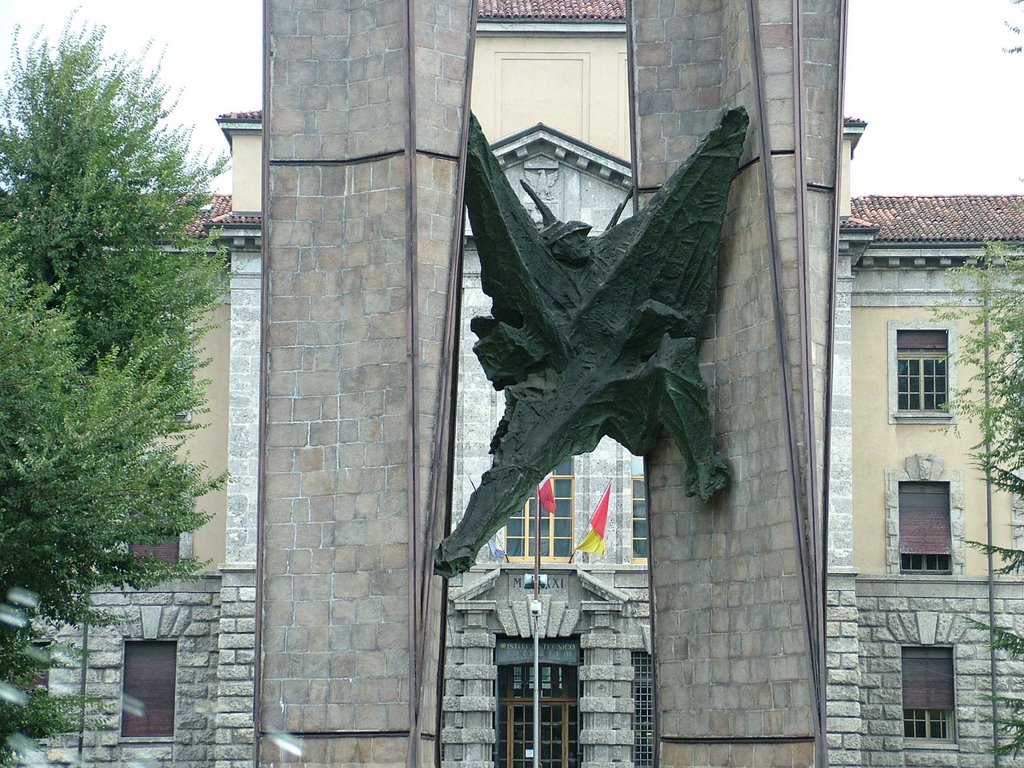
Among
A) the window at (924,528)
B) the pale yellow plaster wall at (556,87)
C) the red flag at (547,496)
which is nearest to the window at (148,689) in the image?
the red flag at (547,496)

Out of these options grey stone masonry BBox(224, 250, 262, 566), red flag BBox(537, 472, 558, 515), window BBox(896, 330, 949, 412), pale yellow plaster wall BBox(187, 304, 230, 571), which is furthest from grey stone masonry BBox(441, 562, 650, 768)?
window BBox(896, 330, 949, 412)

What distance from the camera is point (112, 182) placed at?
927 inches

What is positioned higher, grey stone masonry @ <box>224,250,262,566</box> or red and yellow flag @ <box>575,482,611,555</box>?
grey stone masonry @ <box>224,250,262,566</box>

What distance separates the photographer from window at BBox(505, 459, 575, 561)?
36.5m

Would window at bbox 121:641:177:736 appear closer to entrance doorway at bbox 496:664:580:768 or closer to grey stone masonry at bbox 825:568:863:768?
entrance doorway at bbox 496:664:580:768

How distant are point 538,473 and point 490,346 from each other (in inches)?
46.9

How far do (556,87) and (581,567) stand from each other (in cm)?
904

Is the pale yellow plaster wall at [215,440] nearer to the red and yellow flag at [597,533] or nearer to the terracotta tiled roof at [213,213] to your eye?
the terracotta tiled roof at [213,213]

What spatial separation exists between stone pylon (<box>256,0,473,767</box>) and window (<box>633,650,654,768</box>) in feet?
67.4

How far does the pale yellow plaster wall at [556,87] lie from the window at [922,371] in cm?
666

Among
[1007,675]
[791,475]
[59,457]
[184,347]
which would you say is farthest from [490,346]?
[1007,675]

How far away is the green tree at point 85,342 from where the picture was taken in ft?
67.3

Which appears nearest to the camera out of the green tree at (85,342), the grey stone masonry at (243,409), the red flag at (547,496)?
the green tree at (85,342)

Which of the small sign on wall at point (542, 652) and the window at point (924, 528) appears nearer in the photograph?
the small sign on wall at point (542, 652)
